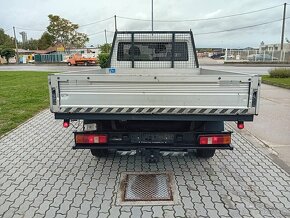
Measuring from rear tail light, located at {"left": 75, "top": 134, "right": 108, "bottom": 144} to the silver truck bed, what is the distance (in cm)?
51

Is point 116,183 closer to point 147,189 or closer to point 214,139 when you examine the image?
point 147,189

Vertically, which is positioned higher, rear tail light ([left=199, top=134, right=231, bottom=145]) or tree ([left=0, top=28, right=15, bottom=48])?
tree ([left=0, top=28, right=15, bottom=48])

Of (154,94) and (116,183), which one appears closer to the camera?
(154,94)

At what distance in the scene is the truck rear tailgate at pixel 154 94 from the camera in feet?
10.8

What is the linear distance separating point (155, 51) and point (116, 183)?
317 centimetres

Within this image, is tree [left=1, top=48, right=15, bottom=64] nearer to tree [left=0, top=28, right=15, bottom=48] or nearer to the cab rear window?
tree [left=0, top=28, right=15, bottom=48]

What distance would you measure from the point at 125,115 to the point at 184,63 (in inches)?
114

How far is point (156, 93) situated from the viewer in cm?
337

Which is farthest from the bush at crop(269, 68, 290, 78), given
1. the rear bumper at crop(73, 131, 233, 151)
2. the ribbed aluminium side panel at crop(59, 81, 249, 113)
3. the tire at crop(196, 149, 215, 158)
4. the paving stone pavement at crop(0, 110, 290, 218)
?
the ribbed aluminium side panel at crop(59, 81, 249, 113)

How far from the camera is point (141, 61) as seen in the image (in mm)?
5945

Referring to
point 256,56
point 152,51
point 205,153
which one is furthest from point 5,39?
point 205,153

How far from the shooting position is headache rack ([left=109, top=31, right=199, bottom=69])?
231 inches

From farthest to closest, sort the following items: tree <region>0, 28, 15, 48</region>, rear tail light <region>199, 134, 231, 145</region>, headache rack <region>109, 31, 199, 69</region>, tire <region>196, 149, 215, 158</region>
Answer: tree <region>0, 28, 15, 48</region>, headache rack <region>109, 31, 199, 69</region>, tire <region>196, 149, 215, 158</region>, rear tail light <region>199, 134, 231, 145</region>

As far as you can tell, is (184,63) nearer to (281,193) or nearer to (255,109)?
(255,109)
